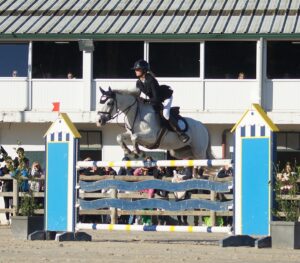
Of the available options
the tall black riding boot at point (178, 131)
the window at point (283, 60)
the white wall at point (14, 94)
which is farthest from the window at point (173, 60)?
the tall black riding boot at point (178, 131)

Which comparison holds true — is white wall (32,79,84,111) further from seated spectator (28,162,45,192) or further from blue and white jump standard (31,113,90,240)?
blue and white jump standard (31,113,90,240)

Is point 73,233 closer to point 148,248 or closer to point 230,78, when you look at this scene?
point 148,248

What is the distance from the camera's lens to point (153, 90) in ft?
80.0

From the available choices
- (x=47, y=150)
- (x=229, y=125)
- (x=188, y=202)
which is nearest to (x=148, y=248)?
(x=188, y=202)

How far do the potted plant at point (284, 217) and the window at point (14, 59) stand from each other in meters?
21.4

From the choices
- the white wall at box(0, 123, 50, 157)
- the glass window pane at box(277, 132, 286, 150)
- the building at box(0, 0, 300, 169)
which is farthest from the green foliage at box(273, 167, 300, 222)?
the white wall at box(0, 123, 50, 157)

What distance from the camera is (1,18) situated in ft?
134

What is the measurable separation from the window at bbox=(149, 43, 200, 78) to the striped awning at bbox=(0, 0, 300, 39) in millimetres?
779

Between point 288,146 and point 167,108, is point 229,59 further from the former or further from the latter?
point 167,108

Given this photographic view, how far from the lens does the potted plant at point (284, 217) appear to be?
19172 millimetres

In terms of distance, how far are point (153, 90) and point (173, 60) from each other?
14.8 meters

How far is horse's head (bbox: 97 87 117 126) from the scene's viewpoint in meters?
24.1

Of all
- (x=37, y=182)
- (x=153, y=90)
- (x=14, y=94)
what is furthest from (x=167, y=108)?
(x=14, y=94)

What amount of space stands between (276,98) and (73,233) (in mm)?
17168
